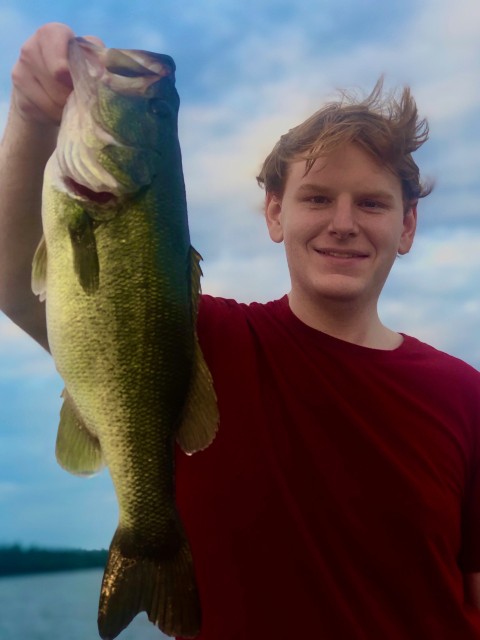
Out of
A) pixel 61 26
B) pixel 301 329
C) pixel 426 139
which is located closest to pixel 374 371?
pixel 301 329

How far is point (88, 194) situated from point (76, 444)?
75 cm

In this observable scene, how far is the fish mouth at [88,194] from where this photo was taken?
2252 millimetres

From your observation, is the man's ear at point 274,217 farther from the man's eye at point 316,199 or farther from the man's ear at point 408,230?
the man's ear at point 408,230

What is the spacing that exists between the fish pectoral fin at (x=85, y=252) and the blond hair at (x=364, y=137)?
1.23m

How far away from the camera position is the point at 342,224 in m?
3.07

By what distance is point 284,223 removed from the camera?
3.28 meters

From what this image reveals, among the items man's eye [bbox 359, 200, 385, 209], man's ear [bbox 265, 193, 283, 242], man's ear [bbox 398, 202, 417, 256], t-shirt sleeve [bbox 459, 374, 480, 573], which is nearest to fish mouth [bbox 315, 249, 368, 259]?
man's eye [bbox 359, 200, 385, 209]

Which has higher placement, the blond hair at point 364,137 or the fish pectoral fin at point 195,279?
the blond hair at point 364,137

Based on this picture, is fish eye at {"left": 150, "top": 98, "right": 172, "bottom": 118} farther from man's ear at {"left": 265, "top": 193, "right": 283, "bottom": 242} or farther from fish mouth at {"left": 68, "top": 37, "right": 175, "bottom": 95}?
man's ear at {"left": 265, "top": 193, "right": 283, "bottom": 242}

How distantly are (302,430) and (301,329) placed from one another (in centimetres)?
52

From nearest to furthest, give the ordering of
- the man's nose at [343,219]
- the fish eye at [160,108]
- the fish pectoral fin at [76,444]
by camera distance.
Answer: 1. the fish pectoral fin at [76,444]
2. the fish eye at [160,108]
3. the man's nose at [343,219]

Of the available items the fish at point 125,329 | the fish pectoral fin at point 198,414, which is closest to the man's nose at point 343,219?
the fish at point 125,329

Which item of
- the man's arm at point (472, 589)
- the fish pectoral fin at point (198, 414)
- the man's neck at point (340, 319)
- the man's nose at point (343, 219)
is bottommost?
the man's arm at point (472, 589)

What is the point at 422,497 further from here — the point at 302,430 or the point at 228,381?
the point at 228,381
